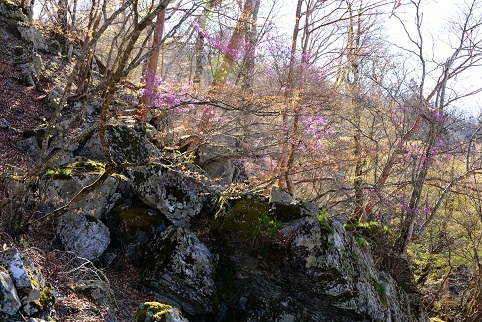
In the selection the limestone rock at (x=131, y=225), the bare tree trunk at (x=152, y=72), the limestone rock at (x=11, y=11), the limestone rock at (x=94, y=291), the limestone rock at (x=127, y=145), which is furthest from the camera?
the limestone rock at (x=11, y=11)

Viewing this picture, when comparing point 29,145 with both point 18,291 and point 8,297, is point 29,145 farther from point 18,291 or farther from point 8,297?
point 8,297

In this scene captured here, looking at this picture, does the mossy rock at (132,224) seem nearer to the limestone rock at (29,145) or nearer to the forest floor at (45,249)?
the forest floor at (45,249)

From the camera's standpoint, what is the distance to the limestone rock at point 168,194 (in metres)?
7.73

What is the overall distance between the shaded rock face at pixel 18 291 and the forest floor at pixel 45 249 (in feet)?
1.44

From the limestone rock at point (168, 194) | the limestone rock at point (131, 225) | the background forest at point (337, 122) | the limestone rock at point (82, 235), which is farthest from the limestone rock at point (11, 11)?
the limestone rock at point (82, 235)

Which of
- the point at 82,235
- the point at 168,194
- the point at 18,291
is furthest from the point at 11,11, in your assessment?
the point at 18,291

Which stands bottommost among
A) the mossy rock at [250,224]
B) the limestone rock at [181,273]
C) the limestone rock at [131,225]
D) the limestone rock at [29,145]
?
the limestone rock at [181,273]

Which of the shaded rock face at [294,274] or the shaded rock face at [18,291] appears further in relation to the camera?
the shaded rock face at [294,274]

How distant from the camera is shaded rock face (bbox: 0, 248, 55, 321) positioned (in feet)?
10.2

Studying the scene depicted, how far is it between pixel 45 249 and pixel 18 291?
2.56 metres

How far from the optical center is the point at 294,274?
6449 millimetres

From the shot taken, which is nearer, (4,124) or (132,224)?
(132,224)

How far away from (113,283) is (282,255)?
2921mm

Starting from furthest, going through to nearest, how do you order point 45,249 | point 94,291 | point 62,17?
point 62,17, point 45,249, point 94,291
